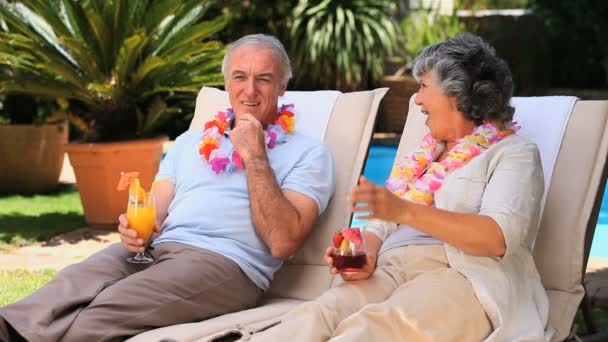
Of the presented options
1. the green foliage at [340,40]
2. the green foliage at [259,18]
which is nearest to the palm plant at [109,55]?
the green foliage at [340,40]

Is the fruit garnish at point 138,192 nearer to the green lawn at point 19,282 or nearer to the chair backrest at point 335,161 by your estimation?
the chair backrest at point 335,161

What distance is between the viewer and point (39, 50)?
271 inches

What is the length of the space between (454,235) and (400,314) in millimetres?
288

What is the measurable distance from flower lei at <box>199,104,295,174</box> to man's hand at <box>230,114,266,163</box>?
0.06 meters

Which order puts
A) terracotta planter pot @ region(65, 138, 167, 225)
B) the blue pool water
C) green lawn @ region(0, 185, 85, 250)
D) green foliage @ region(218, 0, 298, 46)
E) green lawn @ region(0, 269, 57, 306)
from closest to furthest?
green lawn @ region(0, 269, 57, 306) → green lawn @ region(0, 185, 85, 250) → terracotta planter pot @ region(65, 138, 167, 225) → the blue pool water → green foliage @ region(218, 0, 298, 46)

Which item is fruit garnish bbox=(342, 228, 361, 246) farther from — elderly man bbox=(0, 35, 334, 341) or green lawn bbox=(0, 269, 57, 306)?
green lawn bbox=(0, 269, 57, 306)

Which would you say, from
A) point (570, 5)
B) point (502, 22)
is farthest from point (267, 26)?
point (570, 5)

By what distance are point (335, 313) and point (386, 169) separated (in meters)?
8.22

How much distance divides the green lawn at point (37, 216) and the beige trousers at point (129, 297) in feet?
10.9

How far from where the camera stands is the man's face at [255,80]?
12.2ft

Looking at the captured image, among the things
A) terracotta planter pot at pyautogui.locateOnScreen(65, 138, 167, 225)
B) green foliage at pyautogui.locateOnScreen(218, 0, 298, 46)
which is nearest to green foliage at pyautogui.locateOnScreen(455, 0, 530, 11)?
green foliage at pyautogui.locateOnScreen(218, 0, 298, 46)

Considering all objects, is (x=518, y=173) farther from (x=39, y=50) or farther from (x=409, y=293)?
(x=39, y=50)

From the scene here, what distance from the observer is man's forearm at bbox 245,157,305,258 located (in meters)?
3.42

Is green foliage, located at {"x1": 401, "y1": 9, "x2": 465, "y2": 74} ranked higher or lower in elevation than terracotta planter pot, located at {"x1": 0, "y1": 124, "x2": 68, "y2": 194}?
higher
